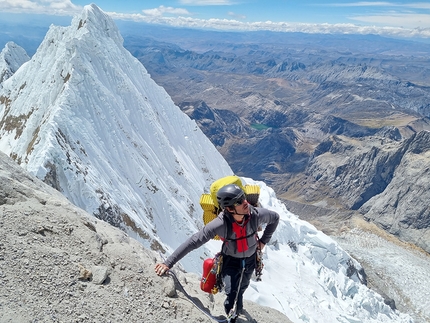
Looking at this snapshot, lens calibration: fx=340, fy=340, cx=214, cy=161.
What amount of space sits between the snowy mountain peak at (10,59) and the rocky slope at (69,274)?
84.2 m

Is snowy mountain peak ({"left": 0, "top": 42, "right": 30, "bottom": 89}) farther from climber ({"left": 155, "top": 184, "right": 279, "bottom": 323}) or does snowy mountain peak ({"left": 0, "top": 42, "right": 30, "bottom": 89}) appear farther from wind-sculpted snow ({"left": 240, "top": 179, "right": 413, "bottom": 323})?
climber ({"left": 155, "top": 184, "right": 279, "bottom": 323})

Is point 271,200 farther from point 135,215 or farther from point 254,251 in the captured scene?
point 254,251

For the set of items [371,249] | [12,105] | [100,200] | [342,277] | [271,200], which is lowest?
[371,249]

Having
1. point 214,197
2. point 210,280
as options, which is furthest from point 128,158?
point 214,197

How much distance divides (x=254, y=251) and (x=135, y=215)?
27688mm

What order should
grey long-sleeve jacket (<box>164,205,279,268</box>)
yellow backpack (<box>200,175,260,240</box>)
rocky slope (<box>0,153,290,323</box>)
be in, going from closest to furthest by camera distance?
1. rocky slope (<box>0,153,290,323</box>)
2. grey long-sleeve jacket (<box>164,205,279,268</box>)
3. yellow backpack (<box>200,175,260,240</box>)

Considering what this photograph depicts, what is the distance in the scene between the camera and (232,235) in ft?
28.7

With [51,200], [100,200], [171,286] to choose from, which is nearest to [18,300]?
[171,286]

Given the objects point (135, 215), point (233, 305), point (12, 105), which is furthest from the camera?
point (12, 105)

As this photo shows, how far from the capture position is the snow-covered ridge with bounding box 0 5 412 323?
3228 centimetres

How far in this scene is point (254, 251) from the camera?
30.9ft

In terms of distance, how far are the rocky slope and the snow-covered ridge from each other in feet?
63.8

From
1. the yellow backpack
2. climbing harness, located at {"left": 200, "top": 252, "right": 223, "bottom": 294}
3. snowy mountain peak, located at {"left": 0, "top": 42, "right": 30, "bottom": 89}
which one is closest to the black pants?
climbing harness, located at {"left": 200, "top": 252, "right": 223, "bottom": 294}

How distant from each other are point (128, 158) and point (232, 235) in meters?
35.9
